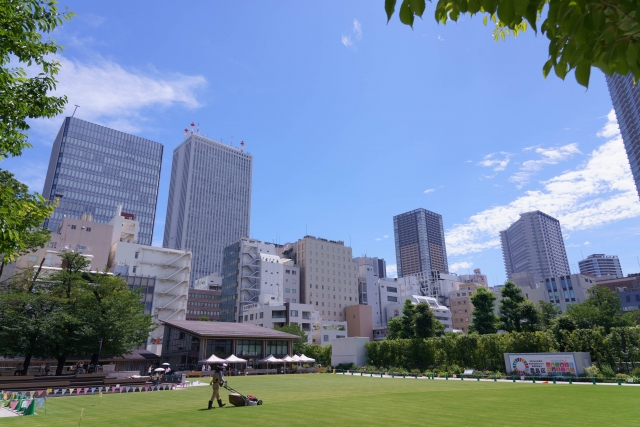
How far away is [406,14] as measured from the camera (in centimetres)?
312

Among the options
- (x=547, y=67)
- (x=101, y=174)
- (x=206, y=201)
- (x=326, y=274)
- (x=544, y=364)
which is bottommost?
(x=544, y=364)

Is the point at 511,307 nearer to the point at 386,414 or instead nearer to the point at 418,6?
the point at 386,414

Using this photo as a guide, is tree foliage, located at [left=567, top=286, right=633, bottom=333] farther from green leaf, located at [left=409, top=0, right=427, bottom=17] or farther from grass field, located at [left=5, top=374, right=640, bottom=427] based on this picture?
green leaf, located at [left=409, top=0, right=427, bottom=17]

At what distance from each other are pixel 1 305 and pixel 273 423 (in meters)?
38.0

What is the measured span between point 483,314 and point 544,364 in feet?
59.6

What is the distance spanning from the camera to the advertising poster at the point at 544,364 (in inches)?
1309

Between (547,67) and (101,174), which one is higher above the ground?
(101,174)

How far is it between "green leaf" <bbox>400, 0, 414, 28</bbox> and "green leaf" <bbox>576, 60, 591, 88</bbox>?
1.36 m

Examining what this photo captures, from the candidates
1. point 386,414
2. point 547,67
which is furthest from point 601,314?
point 547,67

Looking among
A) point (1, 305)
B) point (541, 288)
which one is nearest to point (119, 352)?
point (1, 305)

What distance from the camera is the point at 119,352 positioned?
4119cm

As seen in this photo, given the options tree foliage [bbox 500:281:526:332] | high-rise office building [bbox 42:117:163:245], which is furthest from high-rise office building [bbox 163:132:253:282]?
tree foliage [bbox 500:281:526:332]

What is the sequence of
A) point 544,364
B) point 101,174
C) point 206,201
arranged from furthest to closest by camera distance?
point 206,201, point 101,174, point 544,364

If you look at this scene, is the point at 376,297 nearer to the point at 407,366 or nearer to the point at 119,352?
the point at 407,366
